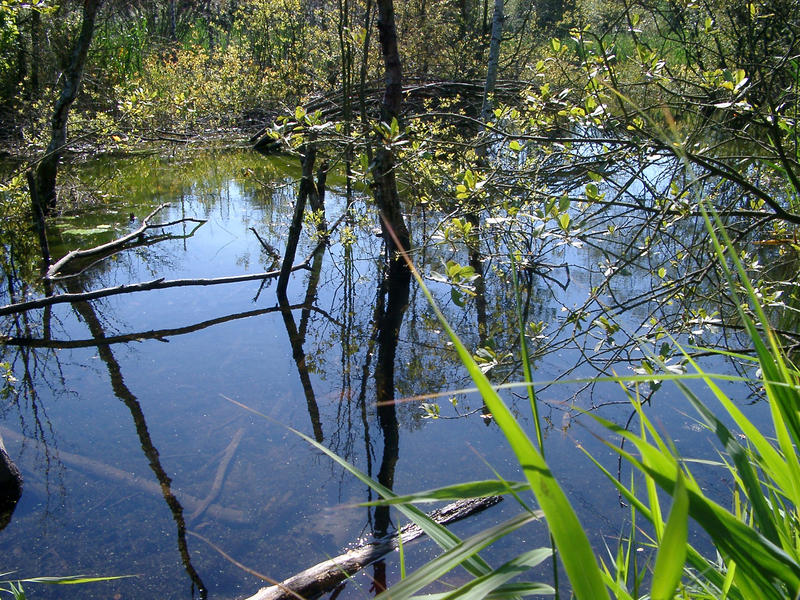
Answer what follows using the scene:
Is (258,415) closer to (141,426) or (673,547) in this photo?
(141,426)

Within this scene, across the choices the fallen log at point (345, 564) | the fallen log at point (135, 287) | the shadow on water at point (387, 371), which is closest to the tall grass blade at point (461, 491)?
the shadow on water at point (387, 371)

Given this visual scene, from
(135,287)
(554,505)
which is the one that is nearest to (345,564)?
(554,505)

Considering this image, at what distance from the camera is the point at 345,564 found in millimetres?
2965

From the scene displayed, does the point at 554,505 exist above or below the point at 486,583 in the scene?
above

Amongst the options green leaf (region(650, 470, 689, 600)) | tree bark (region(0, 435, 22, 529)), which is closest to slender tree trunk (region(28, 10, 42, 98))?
tree bark (region(0, 435, 22, 529))

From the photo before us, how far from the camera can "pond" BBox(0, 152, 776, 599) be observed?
3229mm

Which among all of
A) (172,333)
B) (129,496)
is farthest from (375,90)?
(129,496)

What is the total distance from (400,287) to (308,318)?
3.54 feet

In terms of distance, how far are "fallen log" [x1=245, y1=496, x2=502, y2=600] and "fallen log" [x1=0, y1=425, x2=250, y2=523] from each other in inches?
26.2

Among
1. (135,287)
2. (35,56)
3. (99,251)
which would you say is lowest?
(135,287)

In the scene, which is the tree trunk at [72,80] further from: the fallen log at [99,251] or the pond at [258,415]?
the pond at [258,415]

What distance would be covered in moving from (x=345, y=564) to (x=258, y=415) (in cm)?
124

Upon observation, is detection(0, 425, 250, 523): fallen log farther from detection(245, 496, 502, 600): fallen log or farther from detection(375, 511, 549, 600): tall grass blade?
detection(375, 511, 549, 600): tall grass blade

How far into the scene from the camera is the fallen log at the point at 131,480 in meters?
3.51
